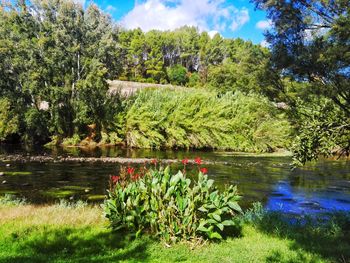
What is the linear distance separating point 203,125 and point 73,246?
28661mm

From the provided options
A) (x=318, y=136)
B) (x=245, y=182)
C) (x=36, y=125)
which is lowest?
(x=245, y=182)

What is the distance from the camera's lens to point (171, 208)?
803 cm

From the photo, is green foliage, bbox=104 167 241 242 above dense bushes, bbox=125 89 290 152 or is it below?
below

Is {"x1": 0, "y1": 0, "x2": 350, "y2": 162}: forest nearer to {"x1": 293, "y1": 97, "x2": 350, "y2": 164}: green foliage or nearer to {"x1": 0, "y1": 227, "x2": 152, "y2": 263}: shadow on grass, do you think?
{"x1": 293, "y1": 97, "x2": 350, "y2": 164}: green foliage

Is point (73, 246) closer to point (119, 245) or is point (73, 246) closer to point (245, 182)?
point (119, 245)

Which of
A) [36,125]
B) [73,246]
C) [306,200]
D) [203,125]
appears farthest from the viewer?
[36,125]

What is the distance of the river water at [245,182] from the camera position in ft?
49.8

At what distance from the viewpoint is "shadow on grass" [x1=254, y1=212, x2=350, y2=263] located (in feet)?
25.2

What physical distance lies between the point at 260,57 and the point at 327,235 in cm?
517

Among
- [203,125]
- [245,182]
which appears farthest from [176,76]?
[245,182]

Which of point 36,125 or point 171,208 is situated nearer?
point 171,208

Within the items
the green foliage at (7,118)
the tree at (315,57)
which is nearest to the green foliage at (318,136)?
the tree at (315,57)

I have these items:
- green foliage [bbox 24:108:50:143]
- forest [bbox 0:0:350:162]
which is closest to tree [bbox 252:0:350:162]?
forest [bbox 0:0:350:162]

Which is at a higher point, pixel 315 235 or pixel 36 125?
pixel 36 125
